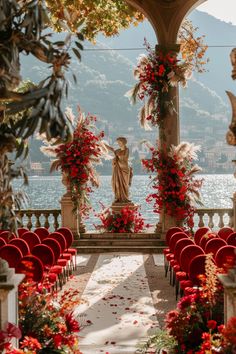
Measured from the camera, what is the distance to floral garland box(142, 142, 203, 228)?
509 inches

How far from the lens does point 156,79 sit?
43.3ft

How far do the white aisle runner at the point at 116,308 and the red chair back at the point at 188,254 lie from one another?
0.75 meters

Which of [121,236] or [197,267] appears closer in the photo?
[197,267]

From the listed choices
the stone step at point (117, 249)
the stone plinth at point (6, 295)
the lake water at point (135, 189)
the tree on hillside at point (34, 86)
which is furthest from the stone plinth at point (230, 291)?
the lake water at point (135, 189)

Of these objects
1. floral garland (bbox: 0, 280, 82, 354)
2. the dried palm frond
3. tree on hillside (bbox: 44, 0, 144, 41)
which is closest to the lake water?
tree on hillside (bbox: 44, 0, 144, 41)

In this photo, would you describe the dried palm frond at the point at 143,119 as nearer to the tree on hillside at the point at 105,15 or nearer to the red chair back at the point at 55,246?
the tree on hillside at the point at 105,15

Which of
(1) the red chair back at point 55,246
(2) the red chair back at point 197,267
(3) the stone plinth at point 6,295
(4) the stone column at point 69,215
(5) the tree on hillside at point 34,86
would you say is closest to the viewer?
(5) the tree on hillside at point 34,86

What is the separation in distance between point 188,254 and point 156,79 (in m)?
6.07

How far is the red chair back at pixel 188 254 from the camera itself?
26.1ft

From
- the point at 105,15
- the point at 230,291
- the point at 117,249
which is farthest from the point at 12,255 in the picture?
the point at 105,15

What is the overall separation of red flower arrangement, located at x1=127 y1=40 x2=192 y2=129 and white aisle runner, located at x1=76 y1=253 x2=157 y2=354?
11.4ft

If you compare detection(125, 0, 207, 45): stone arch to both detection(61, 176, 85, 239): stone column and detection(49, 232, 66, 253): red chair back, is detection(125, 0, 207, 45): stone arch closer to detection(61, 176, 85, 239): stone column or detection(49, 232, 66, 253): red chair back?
detection(61, 176, 85, 239): stone column

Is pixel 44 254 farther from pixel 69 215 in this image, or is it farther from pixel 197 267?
pixel 69 215

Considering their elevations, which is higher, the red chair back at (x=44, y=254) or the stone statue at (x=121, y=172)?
the stone statue at (x=121, y=172)
